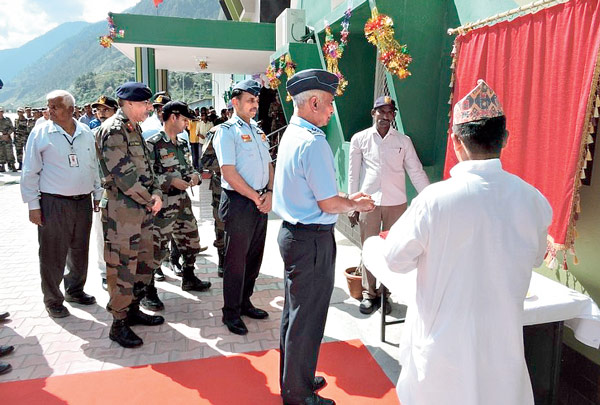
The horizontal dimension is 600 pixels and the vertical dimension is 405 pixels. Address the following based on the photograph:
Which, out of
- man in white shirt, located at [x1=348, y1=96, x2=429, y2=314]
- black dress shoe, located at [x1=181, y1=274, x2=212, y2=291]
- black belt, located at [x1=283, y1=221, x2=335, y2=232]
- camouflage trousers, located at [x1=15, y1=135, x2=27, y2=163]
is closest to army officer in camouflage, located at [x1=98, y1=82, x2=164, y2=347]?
black dress shoe, located at [x1=181, y1=274, x2=212, y2=291]

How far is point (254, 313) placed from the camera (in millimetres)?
3926

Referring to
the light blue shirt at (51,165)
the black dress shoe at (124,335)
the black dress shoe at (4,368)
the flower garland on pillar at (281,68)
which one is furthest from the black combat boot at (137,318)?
the flower garland on pillar at (281,68)

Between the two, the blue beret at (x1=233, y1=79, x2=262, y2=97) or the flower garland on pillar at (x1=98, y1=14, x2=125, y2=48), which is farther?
the flower garland on pillar at (x1=98, y1=14, x2=125, y2=48)

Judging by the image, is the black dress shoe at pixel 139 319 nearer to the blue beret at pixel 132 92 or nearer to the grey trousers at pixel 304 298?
the grey trousers at pixel 304 298

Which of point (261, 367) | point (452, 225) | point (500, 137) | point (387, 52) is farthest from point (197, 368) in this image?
point (387, 52)

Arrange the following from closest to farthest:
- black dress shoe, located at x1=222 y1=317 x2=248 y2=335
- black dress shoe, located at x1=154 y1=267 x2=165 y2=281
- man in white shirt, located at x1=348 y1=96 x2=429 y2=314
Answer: black dress shoe, located at x1=222 y1=317 x2=248 y2=335
man in white shirt, located at x1=348 y1=96 x2=429 y2=314
black dress shoe, located at x1=154 y1=267 x2=165 y2=281

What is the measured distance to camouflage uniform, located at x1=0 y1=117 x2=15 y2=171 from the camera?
13156mm

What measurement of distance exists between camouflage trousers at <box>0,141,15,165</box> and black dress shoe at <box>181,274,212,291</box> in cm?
1198

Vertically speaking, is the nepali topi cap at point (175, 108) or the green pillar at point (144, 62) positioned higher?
the green pillar at point (144, 62)

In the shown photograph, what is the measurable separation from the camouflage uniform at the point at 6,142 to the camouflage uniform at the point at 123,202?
12.6 m

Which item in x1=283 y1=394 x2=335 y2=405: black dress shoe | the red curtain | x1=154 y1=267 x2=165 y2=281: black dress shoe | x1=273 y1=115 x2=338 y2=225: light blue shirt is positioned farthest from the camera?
x1=154 y1=267 x2=165 y2=281: black dress shoe

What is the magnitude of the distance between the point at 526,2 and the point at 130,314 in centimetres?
395

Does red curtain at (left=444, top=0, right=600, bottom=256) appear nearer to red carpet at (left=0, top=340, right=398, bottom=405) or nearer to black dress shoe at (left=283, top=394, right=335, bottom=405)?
red carpet at (left=0, top=340, right=398, bottom=405)

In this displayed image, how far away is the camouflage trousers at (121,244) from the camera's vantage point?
325 cm
